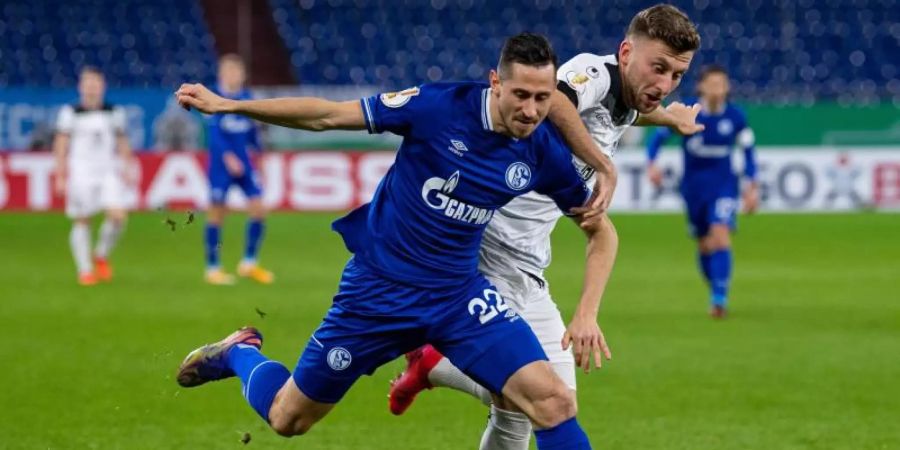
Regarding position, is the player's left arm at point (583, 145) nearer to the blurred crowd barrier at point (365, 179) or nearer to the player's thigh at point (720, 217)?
the player's thigh at point (720, 217)

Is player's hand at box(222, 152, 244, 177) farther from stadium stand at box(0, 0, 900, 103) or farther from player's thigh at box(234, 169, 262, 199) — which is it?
stadium stand at box(0, 0, 900, 103)

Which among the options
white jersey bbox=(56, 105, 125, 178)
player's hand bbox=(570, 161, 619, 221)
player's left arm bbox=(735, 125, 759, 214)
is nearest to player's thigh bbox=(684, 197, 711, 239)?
player's left arm bbox=(735, 125, 759, 214)

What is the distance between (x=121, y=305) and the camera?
41.7ft

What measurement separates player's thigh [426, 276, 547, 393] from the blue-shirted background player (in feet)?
24.0

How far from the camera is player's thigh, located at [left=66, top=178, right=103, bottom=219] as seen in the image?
14891mm

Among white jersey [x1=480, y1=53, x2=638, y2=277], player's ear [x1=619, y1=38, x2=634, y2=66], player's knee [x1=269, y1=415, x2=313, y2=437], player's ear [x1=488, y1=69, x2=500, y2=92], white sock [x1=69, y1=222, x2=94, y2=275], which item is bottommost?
white sock [x1=69, y1=222, x2=94, y2=275]

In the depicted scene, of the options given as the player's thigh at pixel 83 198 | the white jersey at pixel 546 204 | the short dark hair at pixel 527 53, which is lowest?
the player's thigh at pixel 83 198

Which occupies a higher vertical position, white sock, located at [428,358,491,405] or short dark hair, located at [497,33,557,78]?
short dark hair, located at [497,33,557,78]

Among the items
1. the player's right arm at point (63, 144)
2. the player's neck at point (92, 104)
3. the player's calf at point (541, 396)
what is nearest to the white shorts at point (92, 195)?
the player's right arm at point (63, 144)

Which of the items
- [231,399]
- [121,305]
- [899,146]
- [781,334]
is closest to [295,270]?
[121,305]

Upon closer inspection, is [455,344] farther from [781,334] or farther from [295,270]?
[295,270]

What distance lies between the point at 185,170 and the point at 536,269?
17.0 metres

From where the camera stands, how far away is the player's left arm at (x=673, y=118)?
238 inches

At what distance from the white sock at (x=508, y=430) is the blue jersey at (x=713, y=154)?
23.8 feet
